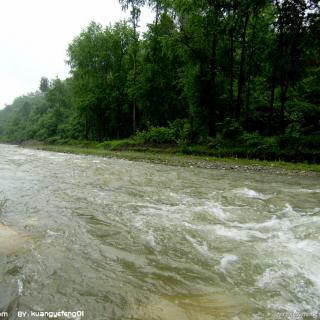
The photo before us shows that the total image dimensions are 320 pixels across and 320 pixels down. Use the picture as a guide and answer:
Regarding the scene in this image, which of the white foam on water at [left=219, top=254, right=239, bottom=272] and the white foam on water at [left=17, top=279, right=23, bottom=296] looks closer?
the white foam on water at [left=17, top=279, right=23, bottom=296]

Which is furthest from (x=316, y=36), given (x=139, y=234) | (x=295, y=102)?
(x=139, y=234)

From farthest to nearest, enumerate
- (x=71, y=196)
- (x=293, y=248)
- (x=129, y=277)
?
(x=71, y=196) < (x=293, y=248) < (x=129, y=277)

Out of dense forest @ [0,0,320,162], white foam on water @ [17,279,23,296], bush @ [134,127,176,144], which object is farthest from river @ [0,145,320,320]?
bush @ [134,127,176,144]

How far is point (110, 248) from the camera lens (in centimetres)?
566

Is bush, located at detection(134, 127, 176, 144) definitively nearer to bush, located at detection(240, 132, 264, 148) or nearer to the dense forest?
the dense forest

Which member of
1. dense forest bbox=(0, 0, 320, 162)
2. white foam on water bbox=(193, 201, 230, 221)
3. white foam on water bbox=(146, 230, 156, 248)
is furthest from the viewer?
dense forest bbox=(0, 0, 320, 162)

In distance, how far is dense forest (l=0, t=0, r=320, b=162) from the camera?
19297mm

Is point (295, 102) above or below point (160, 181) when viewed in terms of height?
above

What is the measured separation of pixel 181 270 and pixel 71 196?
574 cm

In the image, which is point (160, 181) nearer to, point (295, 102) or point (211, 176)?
point (211, 176)

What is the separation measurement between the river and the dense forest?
11176 mm

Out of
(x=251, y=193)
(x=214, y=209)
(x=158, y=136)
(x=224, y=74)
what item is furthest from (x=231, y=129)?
(x=214, y=209)

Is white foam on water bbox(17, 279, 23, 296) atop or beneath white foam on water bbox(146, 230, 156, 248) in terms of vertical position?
beneath

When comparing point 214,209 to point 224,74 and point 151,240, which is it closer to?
point 151,240
